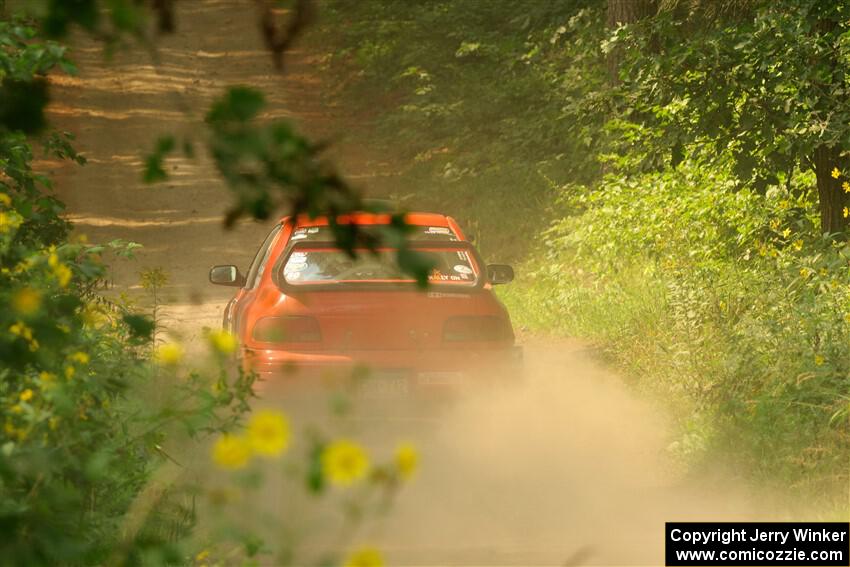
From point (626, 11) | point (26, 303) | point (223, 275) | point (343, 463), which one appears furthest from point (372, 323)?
point (626, 11)

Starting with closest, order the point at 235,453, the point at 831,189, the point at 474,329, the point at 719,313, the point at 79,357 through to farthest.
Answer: the point at 235,453
the point at 79,357
the point at 474,329
the point at 719,313
the point at 831,189

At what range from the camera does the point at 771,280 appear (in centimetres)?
1066

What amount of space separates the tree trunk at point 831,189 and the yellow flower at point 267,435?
9.61 m

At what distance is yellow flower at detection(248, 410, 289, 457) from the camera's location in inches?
100

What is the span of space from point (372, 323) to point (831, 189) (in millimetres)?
4641

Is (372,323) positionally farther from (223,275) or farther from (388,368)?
(223,275)

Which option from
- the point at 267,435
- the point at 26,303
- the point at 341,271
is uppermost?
the point at 341,271

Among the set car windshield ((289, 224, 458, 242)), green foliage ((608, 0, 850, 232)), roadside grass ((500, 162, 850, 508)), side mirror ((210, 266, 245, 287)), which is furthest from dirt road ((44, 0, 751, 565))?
green foliage ((608, 0, 850, 232))

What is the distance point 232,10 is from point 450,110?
2362 cm

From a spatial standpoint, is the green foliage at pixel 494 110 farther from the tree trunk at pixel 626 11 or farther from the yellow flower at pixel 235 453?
the yellow flower at pixel 235 453

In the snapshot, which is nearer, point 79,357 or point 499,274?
point 79,357

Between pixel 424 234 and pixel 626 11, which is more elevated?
pixel 626 11

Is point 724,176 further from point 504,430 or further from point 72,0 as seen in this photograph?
point 72,0

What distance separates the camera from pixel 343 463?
2.39 metres
